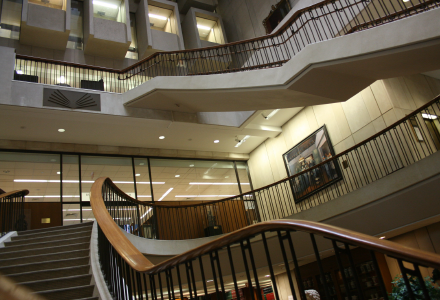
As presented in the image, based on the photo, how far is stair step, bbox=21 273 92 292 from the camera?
383cm

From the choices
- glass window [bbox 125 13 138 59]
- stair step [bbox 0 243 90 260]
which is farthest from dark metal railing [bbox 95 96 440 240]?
glass window [bbox 125 13 138 59]

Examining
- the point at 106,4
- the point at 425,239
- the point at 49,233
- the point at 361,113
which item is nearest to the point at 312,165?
the point at 361,113

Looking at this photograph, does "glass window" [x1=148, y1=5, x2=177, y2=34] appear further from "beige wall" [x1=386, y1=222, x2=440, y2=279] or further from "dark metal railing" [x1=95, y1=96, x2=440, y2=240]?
"beige wall" [x1=386, y1=222, x2=440, y2=279]

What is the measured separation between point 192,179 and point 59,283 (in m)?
7.83

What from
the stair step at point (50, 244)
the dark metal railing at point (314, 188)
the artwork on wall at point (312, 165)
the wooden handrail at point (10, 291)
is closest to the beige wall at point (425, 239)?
the dark metal railing at point (314, 188)

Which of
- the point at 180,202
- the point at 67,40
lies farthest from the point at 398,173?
the point at 67,40

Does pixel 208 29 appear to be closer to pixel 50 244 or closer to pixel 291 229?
pixel 50 244

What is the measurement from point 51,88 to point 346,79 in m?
6.88

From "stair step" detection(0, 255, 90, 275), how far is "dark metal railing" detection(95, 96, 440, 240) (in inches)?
95.8

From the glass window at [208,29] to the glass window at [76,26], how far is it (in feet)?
16.6

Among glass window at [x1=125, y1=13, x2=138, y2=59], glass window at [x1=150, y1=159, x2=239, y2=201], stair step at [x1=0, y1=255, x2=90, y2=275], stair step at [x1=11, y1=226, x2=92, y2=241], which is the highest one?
glass window at [x1=125, y1=13, x2=138, y2=59]

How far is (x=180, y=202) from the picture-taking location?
11016 mm

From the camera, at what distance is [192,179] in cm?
1166

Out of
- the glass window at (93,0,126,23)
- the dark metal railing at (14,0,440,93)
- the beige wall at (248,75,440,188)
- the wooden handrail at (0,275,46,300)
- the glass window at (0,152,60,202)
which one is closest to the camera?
the wooden handrail at (0,275,46,300)
